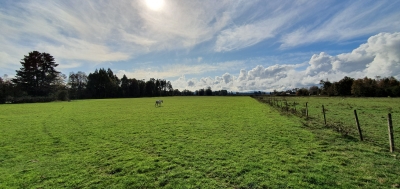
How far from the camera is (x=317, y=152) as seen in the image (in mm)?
8055

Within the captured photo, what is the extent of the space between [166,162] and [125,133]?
21.5 feet

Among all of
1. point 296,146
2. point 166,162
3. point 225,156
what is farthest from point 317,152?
point 166,162

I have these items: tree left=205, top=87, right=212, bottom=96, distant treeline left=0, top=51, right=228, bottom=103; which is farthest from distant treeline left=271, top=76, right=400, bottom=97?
distant treeline left=0, top=51, right=228, bottom=103

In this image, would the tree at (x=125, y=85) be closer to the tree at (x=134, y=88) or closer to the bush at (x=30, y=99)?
the tree at (x=134, y=88)

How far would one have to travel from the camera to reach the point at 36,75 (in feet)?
230

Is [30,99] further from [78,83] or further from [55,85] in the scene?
[78,83]

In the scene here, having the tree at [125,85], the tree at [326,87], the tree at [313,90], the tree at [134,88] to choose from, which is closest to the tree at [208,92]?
the tree at [134,88]

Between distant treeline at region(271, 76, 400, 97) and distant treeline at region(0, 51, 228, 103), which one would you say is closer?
distant treeline at region(0, 51, 228, 103)

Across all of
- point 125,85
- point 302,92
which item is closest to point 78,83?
point 125,85

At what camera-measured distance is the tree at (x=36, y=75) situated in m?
67.6

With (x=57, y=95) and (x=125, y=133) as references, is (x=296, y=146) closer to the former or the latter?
(x=125, y=133)

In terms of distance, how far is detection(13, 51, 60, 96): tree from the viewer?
67562 mm

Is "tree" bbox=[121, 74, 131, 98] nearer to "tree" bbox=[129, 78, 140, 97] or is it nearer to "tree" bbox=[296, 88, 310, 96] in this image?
"tree" bbox=[129, 78, 140, 97]

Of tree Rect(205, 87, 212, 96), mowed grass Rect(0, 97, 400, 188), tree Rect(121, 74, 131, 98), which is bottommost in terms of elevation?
mowed grass Rect(0, 97, 400, 188)
